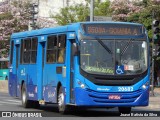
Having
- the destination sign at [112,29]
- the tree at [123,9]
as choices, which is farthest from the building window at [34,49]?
the tree at [123,9]

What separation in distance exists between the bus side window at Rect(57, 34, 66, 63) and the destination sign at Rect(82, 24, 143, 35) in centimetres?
113

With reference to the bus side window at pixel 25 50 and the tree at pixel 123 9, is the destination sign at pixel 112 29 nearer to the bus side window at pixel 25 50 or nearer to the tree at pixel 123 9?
the bus side window at pixel 25 50

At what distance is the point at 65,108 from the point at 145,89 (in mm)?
2630

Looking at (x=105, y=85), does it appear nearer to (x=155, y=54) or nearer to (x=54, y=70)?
(x=54, y=70)

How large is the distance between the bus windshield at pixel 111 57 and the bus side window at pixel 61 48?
4.00 ft

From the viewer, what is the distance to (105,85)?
18.5 meters

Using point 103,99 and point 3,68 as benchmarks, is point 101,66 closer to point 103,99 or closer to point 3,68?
point 103,99

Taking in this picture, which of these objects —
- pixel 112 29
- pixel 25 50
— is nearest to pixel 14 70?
pixel 25 50

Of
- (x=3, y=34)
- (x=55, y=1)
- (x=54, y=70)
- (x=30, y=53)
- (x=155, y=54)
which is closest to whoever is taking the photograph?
(x=54, y=70)

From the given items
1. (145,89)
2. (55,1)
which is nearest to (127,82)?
(145,89)

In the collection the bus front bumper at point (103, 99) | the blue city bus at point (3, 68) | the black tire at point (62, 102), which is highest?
the bus front bumper at point (103, 99)

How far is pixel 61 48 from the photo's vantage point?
65.5ft

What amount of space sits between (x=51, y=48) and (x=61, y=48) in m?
1.02

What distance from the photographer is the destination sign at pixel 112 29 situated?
1903 cm
